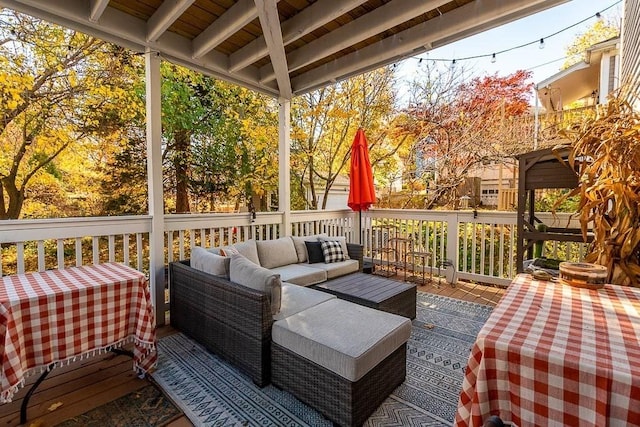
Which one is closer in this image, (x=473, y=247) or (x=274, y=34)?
(x=274, y=34)

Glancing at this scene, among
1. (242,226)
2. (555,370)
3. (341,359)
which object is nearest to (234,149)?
(242,226)

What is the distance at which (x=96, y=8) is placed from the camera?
2518mm

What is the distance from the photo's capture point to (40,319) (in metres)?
1.86

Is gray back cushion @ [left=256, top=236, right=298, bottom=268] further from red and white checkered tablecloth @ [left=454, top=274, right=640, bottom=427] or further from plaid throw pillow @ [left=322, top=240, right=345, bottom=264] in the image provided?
red and white checkered tablecloth @ [left=454, top=274, right=640, bottom=427]

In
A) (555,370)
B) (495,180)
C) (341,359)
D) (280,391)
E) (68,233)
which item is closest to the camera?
(555,370)

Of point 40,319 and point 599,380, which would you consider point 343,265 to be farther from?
point 599,380

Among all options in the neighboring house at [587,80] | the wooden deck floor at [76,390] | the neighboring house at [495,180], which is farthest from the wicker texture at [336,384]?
the neighboring house at [495,180]

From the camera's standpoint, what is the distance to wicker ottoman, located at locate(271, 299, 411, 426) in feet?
5.82

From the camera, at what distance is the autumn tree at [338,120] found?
6789mm

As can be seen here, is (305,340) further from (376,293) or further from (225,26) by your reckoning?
(225,26)

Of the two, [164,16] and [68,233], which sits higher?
[164,16]

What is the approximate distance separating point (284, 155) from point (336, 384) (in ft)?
11.3

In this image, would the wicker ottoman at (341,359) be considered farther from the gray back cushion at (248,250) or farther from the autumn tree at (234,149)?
the autumn tree at (234,149)

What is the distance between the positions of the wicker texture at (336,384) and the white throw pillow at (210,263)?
874 millimetres
